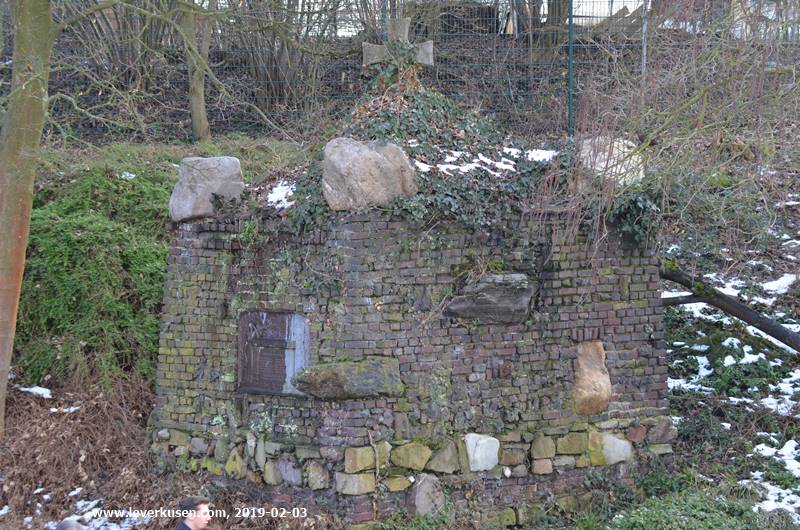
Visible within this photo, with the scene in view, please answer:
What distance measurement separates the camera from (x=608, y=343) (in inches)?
307

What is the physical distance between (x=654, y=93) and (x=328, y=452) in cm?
434

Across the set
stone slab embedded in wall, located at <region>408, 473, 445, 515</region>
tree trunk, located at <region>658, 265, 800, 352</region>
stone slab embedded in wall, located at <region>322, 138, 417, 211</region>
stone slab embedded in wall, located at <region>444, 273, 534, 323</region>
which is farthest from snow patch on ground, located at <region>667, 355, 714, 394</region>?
stone slab embedded in wall, located at <region>322, 138, 417, 211</region>

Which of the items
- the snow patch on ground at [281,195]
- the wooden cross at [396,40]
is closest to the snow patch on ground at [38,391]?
the snow patch on ground at [281,195]

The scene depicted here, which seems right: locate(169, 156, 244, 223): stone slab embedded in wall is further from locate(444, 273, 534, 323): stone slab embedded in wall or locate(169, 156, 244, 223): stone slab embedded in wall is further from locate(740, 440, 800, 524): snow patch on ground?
locate(740, 440, 800, 524): snow patch on ground

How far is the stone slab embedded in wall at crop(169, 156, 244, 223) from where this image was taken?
8008 mm

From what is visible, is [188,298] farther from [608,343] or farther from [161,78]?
[161,78]

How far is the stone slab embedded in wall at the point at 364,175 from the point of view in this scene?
7.14 metres

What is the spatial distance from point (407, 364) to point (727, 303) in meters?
4.70

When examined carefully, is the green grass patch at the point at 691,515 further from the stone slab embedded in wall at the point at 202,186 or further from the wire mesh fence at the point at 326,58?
the wire mesh fence at the point at 326,58

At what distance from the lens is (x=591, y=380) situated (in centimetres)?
766

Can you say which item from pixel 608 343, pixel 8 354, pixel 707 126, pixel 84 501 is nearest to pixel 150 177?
pixel 8 354

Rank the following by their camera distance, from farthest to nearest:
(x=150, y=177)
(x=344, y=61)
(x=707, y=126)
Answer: (x=344, y=61), (x=150, y=177), (x=707, y=126)

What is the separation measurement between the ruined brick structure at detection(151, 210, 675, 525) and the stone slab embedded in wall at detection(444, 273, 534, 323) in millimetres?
16

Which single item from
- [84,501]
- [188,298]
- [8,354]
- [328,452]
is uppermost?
[188,298]
